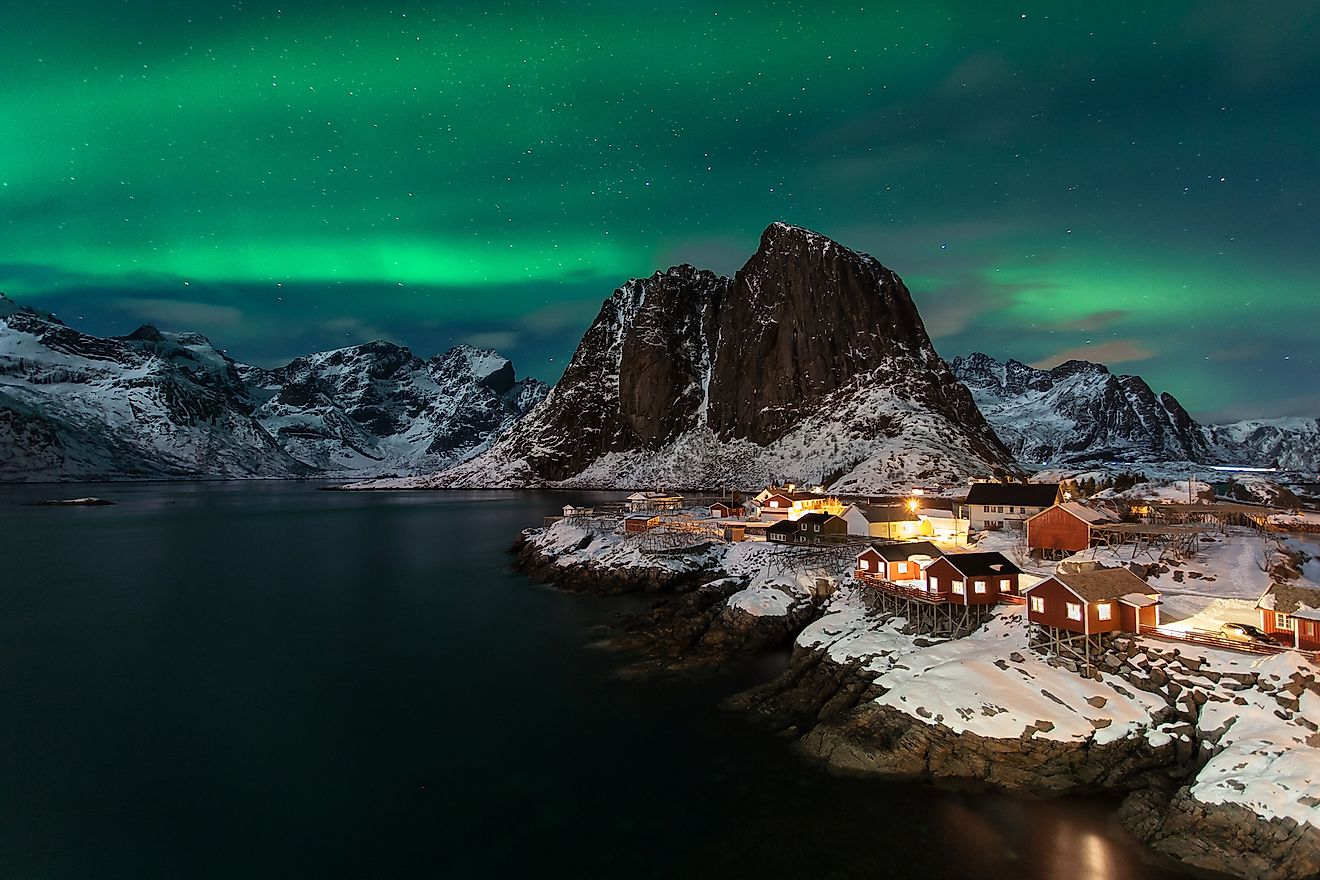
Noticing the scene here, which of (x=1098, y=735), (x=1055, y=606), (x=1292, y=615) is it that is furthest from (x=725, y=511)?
(x=1098, y=735)

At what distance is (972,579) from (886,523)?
25.6 m

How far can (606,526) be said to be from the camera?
8362 cm

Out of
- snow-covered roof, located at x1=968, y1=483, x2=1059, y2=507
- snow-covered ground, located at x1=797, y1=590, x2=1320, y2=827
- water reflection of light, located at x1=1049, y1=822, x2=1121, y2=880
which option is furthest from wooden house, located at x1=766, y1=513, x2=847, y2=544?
water reflection of light, located at x1=1049, y1=822, x2=1121, y2=880

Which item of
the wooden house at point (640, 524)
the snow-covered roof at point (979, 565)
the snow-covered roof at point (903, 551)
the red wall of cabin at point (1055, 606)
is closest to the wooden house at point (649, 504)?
the wooden house at point (640, 524)

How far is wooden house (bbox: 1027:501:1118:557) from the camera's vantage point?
49781 millimetres

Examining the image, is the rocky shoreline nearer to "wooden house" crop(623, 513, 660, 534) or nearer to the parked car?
the parked car

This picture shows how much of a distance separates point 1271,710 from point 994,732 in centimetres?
981

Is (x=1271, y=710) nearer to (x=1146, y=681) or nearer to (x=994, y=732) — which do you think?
(x=1146, y=681)

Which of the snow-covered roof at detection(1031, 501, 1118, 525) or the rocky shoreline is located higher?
the snow-covered roof at detection(1031, 501, 1118, 525)

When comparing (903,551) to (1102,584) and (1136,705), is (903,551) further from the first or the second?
(1136,705)

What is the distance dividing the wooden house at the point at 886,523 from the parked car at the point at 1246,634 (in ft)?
102

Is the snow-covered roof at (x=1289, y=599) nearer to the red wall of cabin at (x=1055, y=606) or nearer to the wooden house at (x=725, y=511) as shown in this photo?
the red wall of cabin at (x=1055, y=606)

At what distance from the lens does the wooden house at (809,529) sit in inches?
2511

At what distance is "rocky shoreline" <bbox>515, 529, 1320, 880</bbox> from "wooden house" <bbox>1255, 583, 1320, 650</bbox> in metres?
3.36
